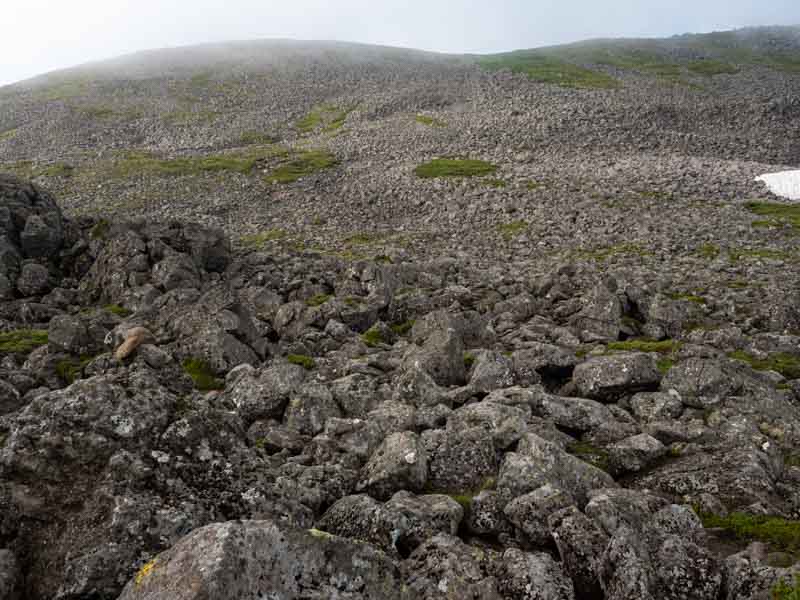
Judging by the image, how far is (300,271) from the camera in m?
34.6

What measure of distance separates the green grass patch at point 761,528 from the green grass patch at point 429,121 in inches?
3345

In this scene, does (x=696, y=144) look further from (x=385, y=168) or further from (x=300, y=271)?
(x=300, y=271)

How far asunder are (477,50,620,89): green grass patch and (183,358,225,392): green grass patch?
113023 mm

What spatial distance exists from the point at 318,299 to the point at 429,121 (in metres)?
71.4

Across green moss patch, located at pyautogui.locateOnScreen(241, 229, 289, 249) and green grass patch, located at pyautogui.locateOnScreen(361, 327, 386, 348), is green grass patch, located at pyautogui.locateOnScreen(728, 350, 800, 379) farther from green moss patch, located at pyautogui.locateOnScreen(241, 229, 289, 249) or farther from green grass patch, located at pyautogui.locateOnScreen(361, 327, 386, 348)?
green moss patch, located at pyautogui.locateOnScreen(241, 229, 289, 249)

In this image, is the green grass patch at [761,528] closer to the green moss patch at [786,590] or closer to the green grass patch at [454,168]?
the green moss patch at [786,590]

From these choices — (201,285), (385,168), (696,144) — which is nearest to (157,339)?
(201,285)

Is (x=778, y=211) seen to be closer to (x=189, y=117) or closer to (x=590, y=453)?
(x=590, y=453)

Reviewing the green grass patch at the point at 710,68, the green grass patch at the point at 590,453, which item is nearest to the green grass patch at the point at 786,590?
the green grass patch at the point at 590,453

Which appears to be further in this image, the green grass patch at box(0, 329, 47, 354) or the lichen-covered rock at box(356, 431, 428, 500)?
the green grass patch at box(0, 329, 47, 354)

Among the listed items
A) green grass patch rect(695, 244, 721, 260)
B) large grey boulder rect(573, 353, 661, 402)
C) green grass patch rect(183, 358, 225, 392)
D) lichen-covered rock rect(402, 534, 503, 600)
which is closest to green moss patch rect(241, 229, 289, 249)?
green grass patch rect(183, 358, 225, 392)

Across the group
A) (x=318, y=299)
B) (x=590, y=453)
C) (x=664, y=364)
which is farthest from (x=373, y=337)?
(x=590, y=453)

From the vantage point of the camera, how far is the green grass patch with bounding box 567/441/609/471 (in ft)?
41.4

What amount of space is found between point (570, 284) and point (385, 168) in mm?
46544
